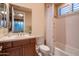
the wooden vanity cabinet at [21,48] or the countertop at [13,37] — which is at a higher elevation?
the countertop at [13,37]

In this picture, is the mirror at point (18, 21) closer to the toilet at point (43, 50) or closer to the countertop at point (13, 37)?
the countertop at point (13, 37)

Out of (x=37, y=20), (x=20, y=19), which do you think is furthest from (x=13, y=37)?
(x=37, y=20)

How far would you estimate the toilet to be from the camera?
1573 millimetres

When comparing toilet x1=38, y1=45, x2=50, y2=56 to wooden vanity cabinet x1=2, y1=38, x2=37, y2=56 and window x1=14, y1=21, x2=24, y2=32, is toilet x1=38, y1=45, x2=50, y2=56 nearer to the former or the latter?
wooden vanity cabinet x1=2, y1=38, x2=37, y2=56

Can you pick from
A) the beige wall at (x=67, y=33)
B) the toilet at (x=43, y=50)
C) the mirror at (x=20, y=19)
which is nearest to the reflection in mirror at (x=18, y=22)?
the mirror at (x=20, y=19)

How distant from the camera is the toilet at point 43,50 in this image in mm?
1573

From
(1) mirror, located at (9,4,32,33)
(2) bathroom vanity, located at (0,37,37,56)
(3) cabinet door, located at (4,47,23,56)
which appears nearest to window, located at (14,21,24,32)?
(1) mirror, located at (9,4,32,33)

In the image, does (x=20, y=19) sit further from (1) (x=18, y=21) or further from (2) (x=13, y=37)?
(2) (x=13, y=37)

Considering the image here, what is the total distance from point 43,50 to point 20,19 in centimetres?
54

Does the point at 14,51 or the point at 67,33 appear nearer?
the point at 14,51

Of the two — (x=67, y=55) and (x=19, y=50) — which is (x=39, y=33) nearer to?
(x=19, y=50)

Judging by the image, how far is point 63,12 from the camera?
1.94m

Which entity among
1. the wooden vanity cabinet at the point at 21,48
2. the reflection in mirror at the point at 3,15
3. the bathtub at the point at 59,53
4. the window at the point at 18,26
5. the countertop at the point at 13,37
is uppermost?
the reflection in mirror at the point at 3,15

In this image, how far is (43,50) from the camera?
159 cm
